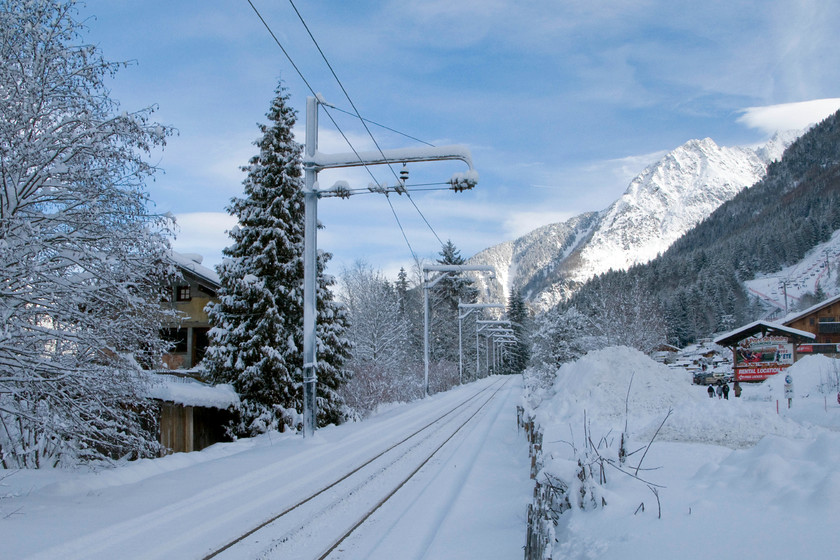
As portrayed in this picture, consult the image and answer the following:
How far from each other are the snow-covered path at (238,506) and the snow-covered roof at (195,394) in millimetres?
1455

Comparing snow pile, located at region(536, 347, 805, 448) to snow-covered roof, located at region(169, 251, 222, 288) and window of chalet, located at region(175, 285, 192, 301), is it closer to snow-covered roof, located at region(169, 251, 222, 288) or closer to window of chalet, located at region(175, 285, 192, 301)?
snow-covered roof, located at region(169, 251, 222, 288)

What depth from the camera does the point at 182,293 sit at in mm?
24922

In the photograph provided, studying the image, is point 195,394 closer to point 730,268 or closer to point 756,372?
point 756,372

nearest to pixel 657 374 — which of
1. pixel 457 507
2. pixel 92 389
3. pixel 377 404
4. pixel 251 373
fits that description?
pixel 377 404

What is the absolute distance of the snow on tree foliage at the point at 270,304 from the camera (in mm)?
17500

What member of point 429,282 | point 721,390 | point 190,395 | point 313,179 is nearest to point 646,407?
point 721,390

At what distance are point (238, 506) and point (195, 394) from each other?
720 centimetres

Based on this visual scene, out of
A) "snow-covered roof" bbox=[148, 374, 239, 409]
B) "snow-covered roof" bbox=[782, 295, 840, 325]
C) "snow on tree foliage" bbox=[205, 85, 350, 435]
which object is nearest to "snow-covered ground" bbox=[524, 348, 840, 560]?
"snow-covered roof" bbox=[148, 374, 239, 409]

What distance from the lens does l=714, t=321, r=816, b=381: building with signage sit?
1083 inches

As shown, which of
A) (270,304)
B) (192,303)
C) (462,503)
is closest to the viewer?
(462,503)

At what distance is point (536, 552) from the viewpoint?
500cm

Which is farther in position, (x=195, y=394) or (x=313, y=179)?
(x=313, y=179)

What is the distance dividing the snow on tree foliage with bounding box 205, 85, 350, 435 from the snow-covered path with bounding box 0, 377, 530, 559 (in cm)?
447

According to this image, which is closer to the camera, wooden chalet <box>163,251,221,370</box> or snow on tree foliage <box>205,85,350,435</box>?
snow on tree foliage <box>205,85,350,435</box>
